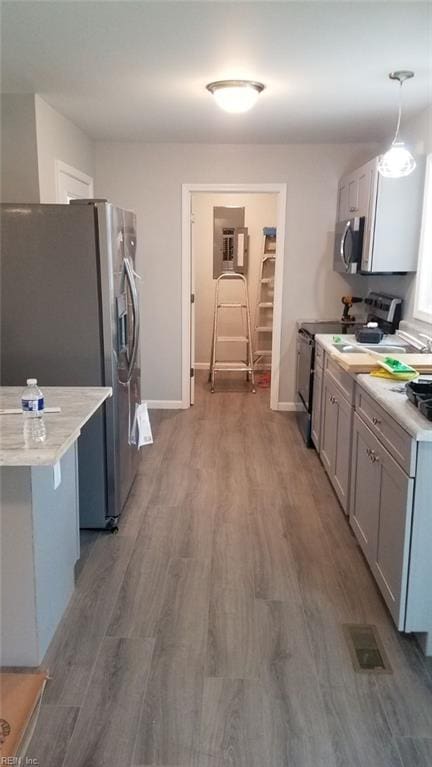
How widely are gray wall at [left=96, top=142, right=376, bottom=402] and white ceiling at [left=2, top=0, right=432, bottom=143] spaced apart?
806 mm

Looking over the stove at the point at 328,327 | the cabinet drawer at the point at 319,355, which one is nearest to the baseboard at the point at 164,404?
the stove at the point at 328,327

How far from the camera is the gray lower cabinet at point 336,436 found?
10.1ft

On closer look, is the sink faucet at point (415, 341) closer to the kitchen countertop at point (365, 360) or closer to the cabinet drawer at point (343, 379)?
the kitchen countertop at point (365, 360)

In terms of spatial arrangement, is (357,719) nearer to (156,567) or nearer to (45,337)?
(156,567)

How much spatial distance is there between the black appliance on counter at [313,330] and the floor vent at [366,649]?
2183mm

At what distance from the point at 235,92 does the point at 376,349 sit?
1.68m

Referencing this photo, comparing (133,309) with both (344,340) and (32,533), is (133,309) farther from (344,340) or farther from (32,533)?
(32,533)

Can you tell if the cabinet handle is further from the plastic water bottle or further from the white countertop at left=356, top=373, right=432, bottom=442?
the plastic water bottle

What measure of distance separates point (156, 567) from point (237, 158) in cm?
365

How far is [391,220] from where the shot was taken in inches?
148

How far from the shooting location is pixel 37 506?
1.97 metres

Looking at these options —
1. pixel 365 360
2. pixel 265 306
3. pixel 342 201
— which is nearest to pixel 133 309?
pixel 365 360

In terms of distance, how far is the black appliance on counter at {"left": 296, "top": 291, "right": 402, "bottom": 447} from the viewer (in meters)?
4.15

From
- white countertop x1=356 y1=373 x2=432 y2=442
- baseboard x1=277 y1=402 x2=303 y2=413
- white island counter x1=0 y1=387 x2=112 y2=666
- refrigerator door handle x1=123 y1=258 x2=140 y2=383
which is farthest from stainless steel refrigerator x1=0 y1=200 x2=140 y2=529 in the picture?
baseboard x1=277 y1=402 x2=303 y2=413
